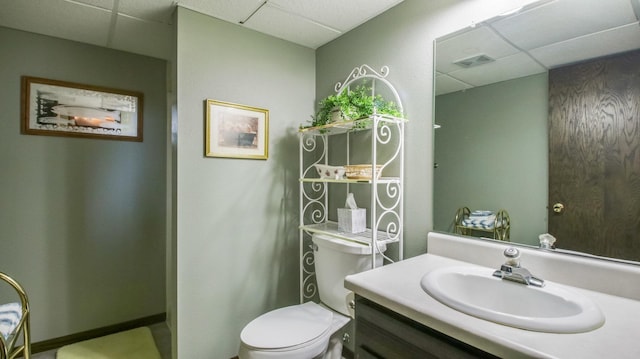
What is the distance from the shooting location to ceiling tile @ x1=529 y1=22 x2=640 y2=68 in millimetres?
954

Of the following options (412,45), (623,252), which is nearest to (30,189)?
(412,45)

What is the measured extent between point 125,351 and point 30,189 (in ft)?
4.14

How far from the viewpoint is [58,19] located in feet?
5.86

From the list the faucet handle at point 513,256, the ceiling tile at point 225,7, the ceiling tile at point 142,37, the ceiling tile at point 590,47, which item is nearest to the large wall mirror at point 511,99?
the ceiling tile at point 590,47

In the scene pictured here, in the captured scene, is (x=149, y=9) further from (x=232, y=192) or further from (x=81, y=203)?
(x=81, y=203)

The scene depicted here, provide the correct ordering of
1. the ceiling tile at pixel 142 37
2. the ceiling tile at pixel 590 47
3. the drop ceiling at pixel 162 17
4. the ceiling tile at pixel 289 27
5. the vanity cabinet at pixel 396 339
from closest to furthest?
the vanity cabinet at pixel 396 339, the ceiling tile at pixel 590 47, the drop ceiling at pixel 162 17, the ceiling tile at pixel 289 27, the ceiling tile at pixel 142 37

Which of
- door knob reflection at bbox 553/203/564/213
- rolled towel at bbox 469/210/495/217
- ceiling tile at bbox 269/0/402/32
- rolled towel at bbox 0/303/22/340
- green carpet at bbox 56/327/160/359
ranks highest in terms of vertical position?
ceiling tile at bbox 269/0/402/32

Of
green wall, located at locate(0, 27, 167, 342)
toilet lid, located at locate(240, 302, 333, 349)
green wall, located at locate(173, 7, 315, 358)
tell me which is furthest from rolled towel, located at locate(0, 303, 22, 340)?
toilet lid, located at locate(240, 302, 333, 349)

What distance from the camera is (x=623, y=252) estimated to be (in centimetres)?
97

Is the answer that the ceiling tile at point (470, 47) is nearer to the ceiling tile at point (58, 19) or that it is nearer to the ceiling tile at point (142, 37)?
the ceiling tile at point (142, 37)

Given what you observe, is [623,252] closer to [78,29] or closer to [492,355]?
[492,355]

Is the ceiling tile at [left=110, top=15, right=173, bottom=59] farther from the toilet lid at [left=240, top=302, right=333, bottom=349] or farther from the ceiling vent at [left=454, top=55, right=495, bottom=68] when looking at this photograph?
the toilet lid at [left=240, top=302, right=333, bottom=349]

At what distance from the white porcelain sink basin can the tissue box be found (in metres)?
0.58

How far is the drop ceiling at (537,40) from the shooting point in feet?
3.24
